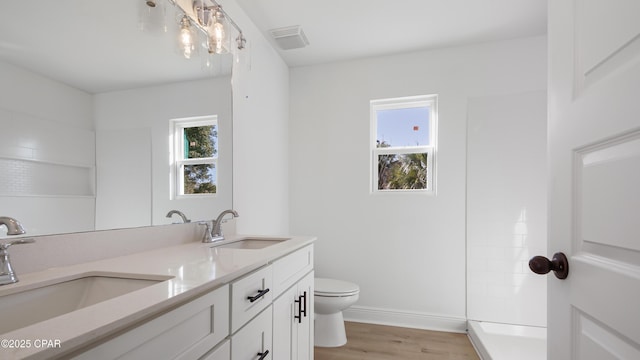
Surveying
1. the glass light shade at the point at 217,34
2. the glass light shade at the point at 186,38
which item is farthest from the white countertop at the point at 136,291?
the glass light shade at the point at 217,34

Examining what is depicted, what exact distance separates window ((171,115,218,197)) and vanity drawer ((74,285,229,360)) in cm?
84

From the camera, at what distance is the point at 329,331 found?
2.26 m

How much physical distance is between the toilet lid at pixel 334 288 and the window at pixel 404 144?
0.92 metres

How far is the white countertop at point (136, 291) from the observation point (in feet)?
1.57

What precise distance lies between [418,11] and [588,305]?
2078mm

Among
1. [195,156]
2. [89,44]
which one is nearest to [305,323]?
[195,156]

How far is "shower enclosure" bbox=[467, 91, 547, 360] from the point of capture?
2.37 meters

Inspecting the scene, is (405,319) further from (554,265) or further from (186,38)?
(186,38)

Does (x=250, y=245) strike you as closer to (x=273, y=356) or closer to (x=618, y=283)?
(x=273, y=356)

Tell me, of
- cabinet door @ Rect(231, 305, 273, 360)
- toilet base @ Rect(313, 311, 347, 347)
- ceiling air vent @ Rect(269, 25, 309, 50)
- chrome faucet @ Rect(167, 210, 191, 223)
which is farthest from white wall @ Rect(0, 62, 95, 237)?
toilet base @ Rect(313, 311, 347, 347)

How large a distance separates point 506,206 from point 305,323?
6.22ft

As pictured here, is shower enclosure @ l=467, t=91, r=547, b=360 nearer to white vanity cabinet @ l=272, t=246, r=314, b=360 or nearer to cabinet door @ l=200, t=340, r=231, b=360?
white vanity cabinet @ l=272, t=246, r=314, b=360

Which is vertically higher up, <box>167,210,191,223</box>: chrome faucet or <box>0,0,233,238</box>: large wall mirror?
<box>0,0,233,238</box>: large wall mirror

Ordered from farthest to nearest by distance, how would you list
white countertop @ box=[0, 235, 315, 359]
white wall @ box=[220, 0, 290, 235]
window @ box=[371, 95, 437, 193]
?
window @ box=[371, 95, 437, 193] < white wall @ box=[220, 0, 290, 235] < white countertop @ box=[0, 235, 315, 359]
